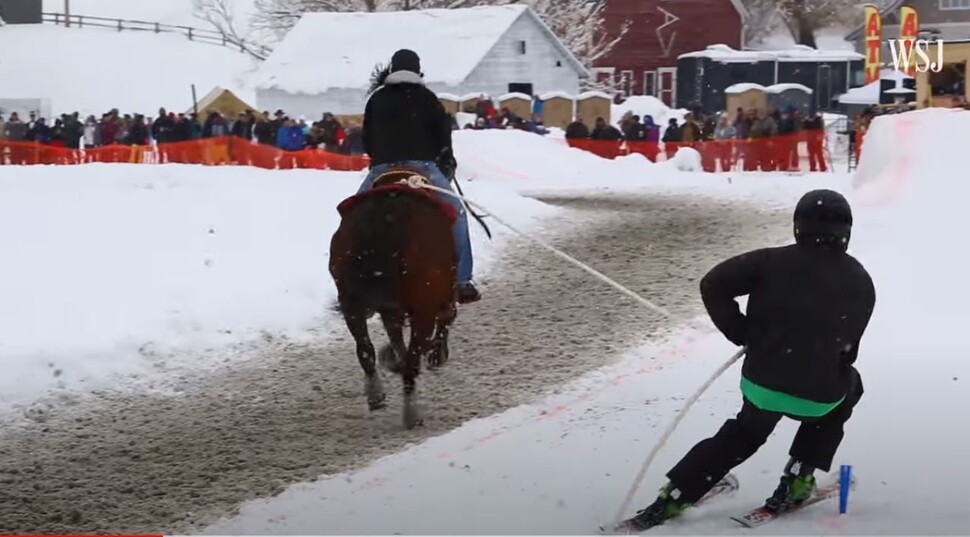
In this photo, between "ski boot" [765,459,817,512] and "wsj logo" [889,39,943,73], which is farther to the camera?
"wsj logo" [889,39,943,73]

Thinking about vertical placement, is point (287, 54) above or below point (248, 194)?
above

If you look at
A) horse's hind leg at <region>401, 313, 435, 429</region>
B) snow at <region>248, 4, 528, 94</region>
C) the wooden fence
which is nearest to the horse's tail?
horse's hind leg at <region>401, 313, 435, 429</region>

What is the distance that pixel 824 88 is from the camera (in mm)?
50969

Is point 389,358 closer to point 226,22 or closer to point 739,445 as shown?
point 739,445

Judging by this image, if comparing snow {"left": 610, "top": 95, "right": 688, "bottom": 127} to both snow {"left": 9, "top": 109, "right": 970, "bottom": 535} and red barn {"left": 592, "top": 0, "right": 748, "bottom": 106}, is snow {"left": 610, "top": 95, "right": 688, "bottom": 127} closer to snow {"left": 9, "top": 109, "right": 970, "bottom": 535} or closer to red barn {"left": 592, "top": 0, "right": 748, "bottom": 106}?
red barn {"left": 592, "top": 0, "right": 748, "bottom": 106}

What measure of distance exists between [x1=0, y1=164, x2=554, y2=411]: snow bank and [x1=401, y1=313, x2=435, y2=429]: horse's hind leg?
2345mm

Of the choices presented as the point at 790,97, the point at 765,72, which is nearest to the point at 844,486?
the point at 790,97

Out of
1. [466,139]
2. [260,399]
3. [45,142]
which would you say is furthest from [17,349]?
[45,142]

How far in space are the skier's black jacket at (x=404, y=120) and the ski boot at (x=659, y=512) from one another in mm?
3148

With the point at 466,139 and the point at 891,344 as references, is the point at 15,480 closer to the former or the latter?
the point at 891,344

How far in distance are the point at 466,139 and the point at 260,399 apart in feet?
63.5

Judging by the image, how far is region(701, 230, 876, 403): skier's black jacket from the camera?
5047 mm

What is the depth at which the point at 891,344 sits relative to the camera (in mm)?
9023

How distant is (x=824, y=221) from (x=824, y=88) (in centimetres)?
4798
